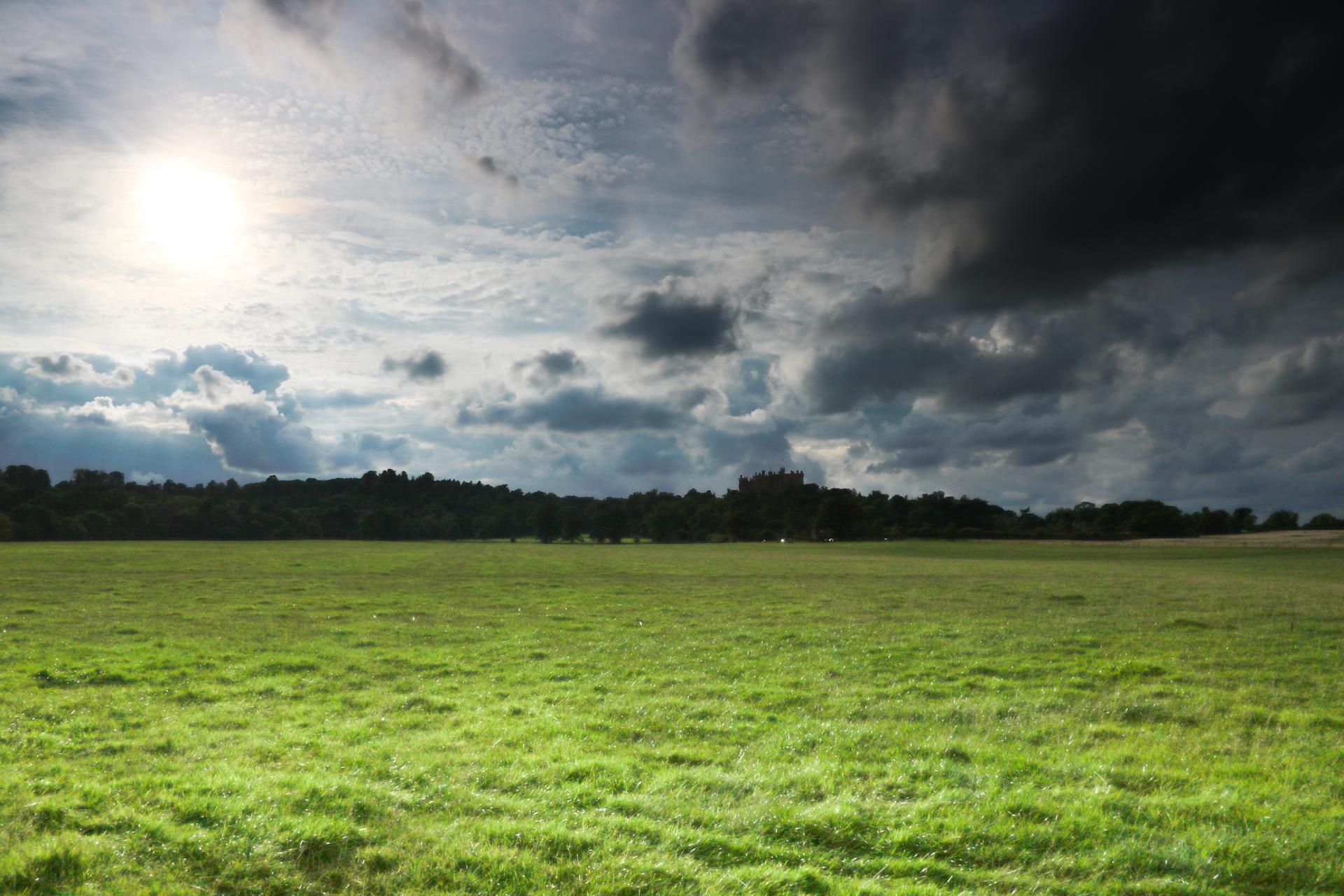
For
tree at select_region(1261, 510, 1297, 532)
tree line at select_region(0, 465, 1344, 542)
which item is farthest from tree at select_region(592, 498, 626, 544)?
tree at select_region(1261, 510, 1297, 532)

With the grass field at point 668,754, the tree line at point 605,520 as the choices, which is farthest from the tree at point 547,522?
the grass field at point 668,754

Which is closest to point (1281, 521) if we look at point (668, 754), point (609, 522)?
point (609, 522)

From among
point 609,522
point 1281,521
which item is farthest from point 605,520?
point 1281,521

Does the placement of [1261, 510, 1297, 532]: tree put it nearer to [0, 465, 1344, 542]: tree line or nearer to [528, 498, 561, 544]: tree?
[0, 465, 1344, 542]: tree line

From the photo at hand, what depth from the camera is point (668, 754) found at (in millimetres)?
12836

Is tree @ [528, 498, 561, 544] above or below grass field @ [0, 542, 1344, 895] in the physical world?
above

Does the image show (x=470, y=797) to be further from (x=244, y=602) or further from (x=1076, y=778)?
(x=244, y=602)

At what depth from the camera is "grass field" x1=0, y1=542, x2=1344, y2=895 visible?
28.0ft

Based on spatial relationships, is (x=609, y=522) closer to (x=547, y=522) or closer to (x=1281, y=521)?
(x=547, y=522)

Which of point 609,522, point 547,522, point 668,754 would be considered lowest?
point 668,754

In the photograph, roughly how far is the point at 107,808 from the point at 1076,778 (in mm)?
13376

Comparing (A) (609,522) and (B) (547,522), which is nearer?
(A) (609,522)

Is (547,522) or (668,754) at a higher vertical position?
(547,522)

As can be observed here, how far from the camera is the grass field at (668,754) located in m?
8.55
